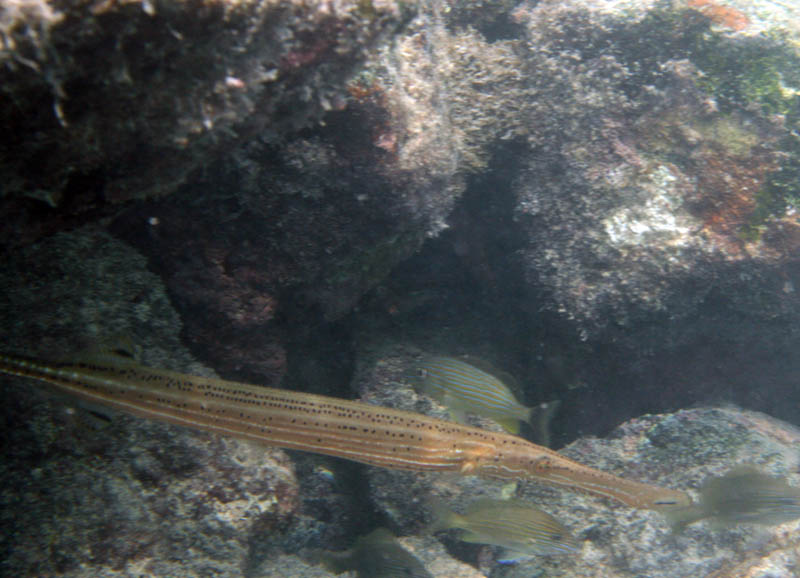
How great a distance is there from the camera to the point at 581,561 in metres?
4.45

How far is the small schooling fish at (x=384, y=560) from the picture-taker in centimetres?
407

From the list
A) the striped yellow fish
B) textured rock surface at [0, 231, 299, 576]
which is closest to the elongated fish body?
textured rock surface at [0, 231, 299, 576]

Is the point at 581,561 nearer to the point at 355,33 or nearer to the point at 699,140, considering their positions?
the point at 699,140

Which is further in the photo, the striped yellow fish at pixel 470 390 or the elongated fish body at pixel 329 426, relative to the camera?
the striped yellow fish at pixel 470 390

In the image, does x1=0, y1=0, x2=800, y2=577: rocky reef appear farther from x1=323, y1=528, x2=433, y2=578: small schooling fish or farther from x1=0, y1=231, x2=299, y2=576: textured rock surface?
x1=323, y1=528, x2=433, y2=578: small schooling fish

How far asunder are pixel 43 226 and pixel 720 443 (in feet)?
20.6

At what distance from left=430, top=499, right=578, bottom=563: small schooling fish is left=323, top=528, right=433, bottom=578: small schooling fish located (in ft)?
1.83

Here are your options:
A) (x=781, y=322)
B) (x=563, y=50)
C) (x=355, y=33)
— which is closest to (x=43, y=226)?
(x=355, y=33)

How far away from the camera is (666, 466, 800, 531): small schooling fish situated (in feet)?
13.1

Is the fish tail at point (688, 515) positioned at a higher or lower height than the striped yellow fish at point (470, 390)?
lower

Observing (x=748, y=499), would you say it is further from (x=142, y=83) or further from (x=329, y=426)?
(x=142, y=83)

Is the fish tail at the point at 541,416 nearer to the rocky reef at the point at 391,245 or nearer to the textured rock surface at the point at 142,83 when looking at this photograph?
the rocky reef at the point at 391,245

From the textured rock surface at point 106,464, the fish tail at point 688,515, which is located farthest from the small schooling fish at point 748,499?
the textured rock surface at point 106,464

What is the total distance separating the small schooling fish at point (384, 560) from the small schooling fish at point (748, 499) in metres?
2.40
